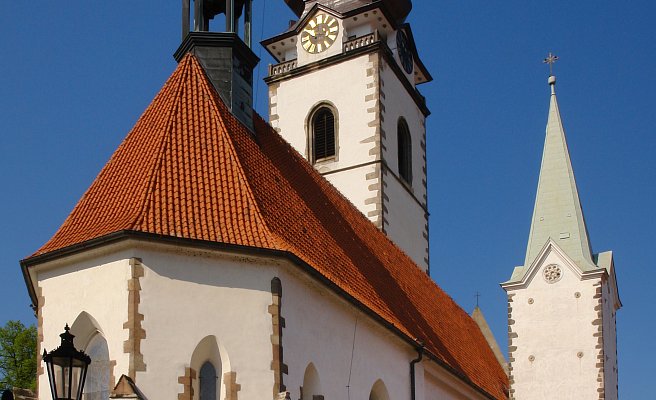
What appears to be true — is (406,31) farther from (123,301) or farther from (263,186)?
(123,301)

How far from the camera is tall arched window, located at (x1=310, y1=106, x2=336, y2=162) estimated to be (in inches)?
1133

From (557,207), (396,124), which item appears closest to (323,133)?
(396,124)

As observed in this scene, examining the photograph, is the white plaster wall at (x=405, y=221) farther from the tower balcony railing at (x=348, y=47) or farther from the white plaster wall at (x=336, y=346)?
the white plaster wall at (x=336, y=346)

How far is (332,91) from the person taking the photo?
29141 mm

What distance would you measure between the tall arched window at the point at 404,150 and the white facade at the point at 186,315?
47.3 feet

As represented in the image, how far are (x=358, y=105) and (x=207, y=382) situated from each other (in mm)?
15600

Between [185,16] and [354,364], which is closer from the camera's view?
[354,364]

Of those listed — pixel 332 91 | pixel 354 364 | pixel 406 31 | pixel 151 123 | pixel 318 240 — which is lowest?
pixel 354 364

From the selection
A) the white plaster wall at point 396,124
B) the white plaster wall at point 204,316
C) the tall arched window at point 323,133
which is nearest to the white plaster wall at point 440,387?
the white plaster wall at point 204,316

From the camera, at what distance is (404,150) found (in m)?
30.2

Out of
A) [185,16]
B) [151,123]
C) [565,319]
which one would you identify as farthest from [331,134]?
[151,123]

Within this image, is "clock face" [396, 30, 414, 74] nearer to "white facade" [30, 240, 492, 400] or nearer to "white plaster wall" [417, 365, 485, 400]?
"white plaster wall" [417, 365, 485, 400]

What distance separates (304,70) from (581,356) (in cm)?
1086

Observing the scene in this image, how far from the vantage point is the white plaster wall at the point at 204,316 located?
13.7m
